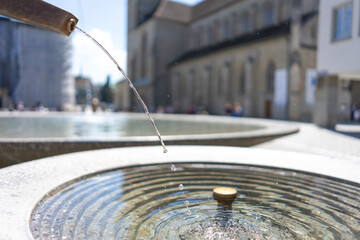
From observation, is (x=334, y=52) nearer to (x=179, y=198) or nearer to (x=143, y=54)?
(x=179, y=198)

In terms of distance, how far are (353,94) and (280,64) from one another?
7.17 m

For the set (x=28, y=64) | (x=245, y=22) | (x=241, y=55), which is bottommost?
(x=28, y=64)

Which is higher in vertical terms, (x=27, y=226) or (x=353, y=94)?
(x=353, y=94)

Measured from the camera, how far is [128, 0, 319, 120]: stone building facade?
941 inches

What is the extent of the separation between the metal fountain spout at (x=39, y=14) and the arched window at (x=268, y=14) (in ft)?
103

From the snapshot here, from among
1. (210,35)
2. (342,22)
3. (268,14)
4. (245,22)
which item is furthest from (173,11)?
(342,22)

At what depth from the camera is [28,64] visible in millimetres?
32156

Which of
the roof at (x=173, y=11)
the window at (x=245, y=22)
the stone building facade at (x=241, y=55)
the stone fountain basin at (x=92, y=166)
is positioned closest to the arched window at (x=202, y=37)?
the stone building facade at (x=241, y=55)

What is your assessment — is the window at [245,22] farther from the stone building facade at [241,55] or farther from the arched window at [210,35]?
the arched window at [210,35]

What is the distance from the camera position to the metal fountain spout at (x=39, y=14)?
6.88 feet

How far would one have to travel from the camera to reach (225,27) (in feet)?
120

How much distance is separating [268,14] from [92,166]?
3173cm

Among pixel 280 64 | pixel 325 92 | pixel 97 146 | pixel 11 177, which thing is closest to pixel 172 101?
pixel 280 64

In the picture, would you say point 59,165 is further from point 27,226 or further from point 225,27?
point 225,27
